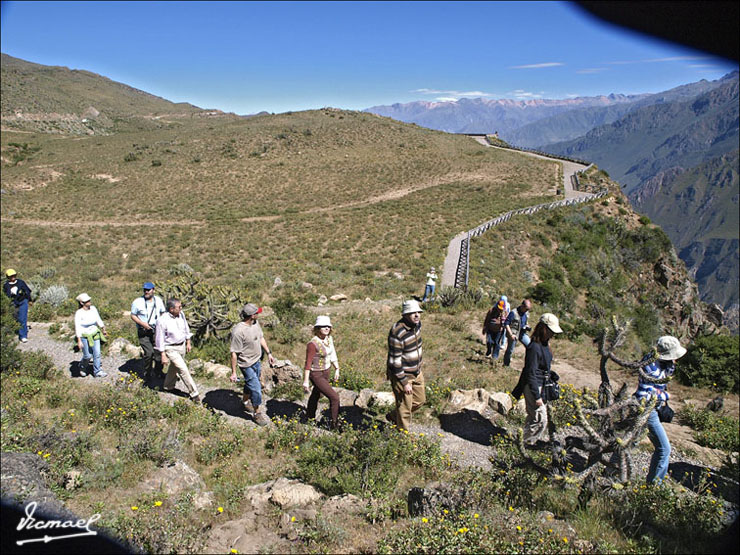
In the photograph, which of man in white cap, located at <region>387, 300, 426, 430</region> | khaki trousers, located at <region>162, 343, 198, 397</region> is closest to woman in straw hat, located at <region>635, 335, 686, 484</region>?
Result: man in white cap, located at <region>387, 300, 426, 430</region>

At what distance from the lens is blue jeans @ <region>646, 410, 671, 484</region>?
5.04m

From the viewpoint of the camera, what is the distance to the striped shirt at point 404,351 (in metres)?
5.71

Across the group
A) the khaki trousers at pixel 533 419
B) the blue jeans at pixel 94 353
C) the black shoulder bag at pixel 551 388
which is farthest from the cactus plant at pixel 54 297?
the black shoulder bag at pixel 551 388

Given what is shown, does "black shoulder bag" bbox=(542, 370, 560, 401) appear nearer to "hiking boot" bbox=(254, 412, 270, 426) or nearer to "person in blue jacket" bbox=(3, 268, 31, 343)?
"hiking boot" bbox=(254, 412, 270, 426)

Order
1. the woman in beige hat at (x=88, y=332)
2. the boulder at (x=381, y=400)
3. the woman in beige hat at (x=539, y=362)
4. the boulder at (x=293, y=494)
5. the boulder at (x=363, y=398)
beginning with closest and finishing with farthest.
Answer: the boulder at (x=293, y=494)
the woman in beige hat at (x=539, y=362)
the boulder at (x=381, y=400)
the boulder at (x=363, y=398)
the woman in beige hat at (x=88, y=332)

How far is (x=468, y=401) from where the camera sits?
7.61 m

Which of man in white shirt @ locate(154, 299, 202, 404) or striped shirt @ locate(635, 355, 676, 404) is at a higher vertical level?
man in white shirt @ locate(154, 299, 202, 404)

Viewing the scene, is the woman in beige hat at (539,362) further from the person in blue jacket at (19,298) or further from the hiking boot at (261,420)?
the person in blue jacket at (19,298)

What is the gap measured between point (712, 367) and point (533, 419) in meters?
7.44

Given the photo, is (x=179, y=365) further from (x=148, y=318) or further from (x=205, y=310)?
(x=205, y=310)

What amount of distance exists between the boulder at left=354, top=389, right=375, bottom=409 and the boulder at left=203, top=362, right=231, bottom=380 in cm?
292

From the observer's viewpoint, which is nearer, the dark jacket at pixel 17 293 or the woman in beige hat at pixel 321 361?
the woman in beige hat at pixel 321 361

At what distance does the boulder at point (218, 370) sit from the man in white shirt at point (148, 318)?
949mm

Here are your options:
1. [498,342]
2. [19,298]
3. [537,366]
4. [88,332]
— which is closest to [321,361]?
[537,366]
